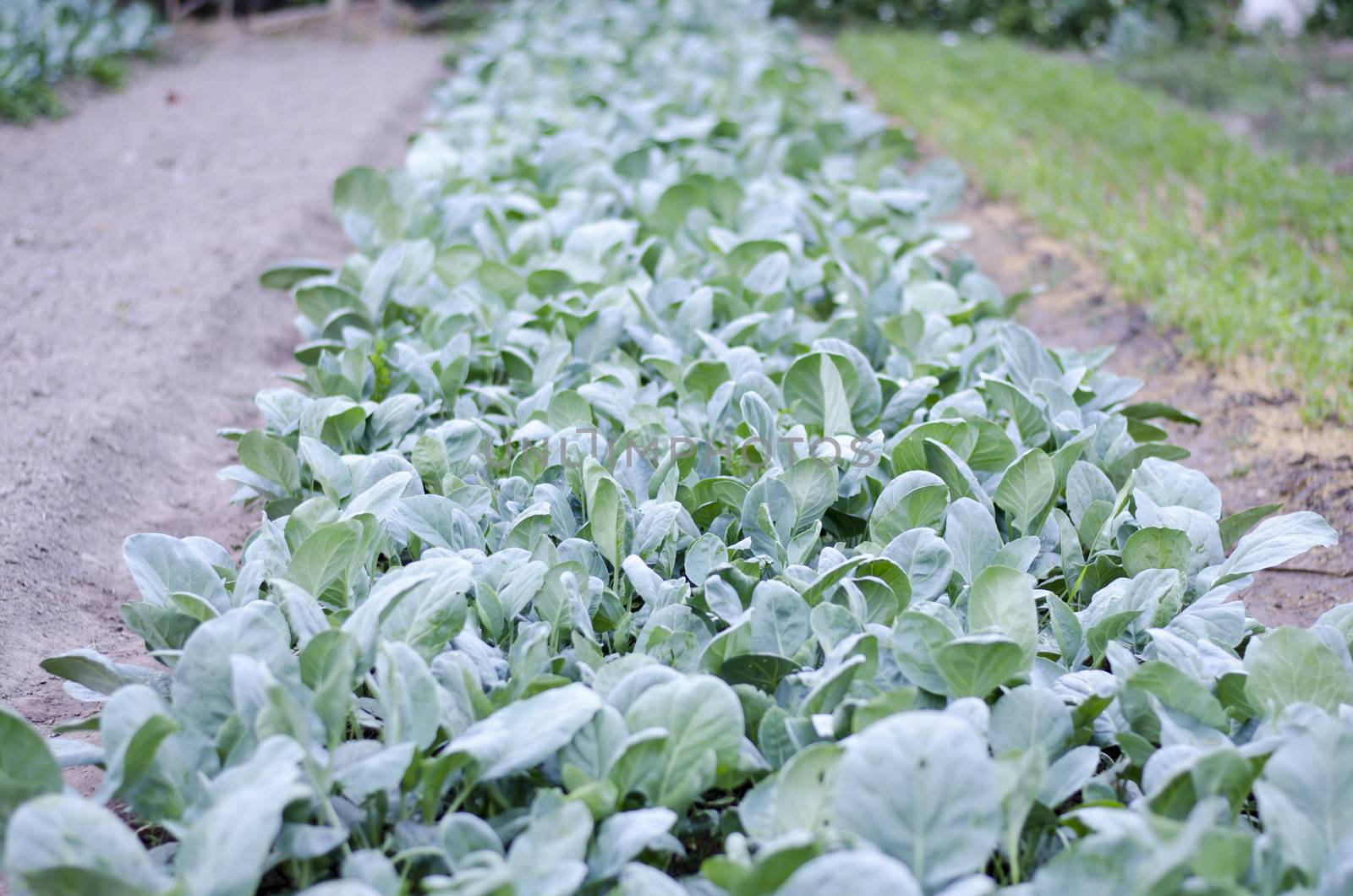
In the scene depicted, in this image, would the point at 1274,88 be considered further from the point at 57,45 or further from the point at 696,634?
the point at 57,45

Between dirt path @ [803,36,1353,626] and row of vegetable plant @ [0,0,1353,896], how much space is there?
0.26 m

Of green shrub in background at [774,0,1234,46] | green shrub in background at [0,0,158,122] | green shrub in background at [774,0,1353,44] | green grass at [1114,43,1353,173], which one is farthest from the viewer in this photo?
green shrub in background at [774,0,1234,46]

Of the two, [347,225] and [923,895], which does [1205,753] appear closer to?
[923,895]

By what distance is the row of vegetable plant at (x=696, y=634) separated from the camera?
47.8 inches

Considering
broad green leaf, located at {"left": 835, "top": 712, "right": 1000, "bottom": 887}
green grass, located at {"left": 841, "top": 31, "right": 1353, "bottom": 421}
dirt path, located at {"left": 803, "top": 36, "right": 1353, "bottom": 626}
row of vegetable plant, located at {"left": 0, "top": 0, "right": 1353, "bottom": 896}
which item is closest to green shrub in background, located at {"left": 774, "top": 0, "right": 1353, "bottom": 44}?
green grass, located at {"left": 841, "top": 31, "right": 1353, "bottom": 421}

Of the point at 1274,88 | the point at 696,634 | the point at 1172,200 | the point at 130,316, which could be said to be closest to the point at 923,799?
the point at 696,634

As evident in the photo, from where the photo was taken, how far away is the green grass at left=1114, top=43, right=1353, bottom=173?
5316 millimetres

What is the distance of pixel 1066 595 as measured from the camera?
1950 mm

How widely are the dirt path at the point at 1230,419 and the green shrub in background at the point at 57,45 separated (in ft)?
15.7

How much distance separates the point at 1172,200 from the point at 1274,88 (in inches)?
122

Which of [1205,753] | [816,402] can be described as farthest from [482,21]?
[1205,753]

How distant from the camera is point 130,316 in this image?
3232mm

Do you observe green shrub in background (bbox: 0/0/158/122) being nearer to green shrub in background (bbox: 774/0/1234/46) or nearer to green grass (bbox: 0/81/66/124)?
green grass (bbox: 0/81/66/124)

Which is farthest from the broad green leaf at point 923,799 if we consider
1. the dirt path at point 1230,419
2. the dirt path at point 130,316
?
the dirt path at point 130,316
